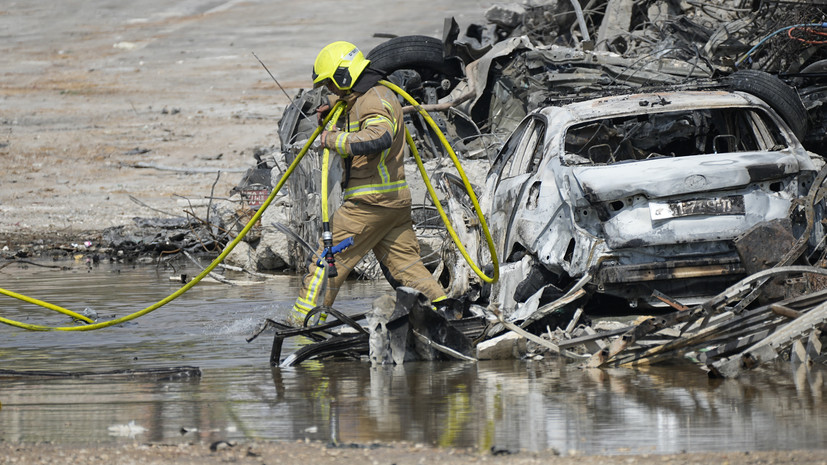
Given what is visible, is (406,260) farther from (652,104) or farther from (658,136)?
(658,136)

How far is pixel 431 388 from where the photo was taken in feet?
21.3

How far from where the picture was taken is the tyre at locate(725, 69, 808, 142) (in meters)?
9.42

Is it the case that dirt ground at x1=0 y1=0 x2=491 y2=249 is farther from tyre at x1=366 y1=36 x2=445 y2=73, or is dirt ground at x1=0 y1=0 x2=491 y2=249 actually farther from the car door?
the car door

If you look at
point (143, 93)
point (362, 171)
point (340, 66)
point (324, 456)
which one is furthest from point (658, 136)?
point (143, 93)

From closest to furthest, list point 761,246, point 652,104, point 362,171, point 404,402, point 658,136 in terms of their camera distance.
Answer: point 404,402
point 761,246
point 652,104
point 362,171
point 658,136

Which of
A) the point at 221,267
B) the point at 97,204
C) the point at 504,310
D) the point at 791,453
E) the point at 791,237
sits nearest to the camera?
the point at 791,453

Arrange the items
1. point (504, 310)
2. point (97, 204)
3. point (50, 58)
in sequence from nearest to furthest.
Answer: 1. point (504, 310)
2. point (97, 204)
3. point (50, 58)

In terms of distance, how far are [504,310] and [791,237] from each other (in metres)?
1.91

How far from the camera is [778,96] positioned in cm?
945

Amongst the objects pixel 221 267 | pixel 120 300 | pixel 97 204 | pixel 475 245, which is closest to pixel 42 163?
pixel 97 204

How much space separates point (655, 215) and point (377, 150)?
6.34ft

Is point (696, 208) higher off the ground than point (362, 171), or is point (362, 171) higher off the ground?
point (362, 171)

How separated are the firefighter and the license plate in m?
1.71

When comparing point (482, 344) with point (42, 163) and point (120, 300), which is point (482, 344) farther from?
point (42, 163)
